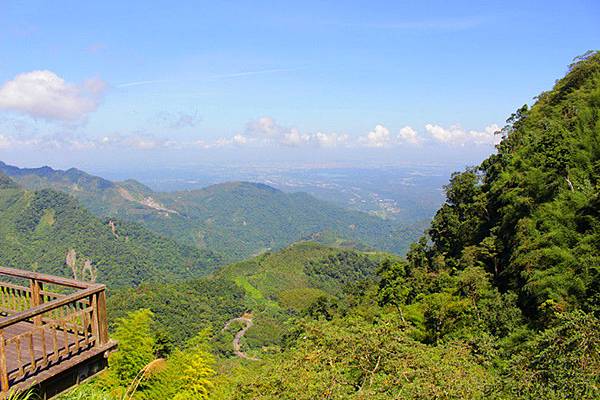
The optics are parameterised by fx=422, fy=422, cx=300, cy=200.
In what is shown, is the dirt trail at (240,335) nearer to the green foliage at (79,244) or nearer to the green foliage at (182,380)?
the green foliage at (182,380)

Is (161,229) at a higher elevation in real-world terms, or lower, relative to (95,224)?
lower

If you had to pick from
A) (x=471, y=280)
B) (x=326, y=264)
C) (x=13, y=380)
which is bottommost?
(x=326, y=264)

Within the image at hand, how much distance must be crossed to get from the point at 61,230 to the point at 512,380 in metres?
134

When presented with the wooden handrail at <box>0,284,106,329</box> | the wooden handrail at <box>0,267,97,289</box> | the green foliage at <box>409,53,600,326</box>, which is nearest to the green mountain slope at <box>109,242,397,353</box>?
the green foliage at <box>409,53,600,326</box>

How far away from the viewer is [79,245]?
A: 377 feet

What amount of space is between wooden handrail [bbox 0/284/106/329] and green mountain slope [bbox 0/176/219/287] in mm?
107713

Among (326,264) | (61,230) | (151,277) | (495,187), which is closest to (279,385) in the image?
(495,187)

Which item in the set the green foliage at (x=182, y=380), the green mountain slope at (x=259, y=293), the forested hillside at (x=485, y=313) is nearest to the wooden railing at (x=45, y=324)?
the forested hillside at (x=485, y=313)

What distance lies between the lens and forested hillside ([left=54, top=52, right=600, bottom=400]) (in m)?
7.84

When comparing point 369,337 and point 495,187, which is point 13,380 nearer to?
point 369,337

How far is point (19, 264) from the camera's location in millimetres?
101312

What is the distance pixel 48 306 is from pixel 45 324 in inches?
39.5

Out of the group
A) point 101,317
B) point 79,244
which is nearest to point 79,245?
point 79,244

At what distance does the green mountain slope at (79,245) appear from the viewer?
352 ft
